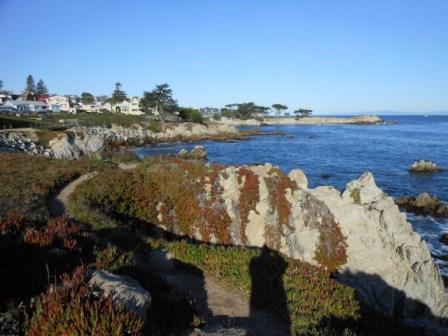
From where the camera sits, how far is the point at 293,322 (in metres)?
8.98

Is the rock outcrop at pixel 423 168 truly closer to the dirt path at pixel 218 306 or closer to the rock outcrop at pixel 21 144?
the dirt path at pixel 218 306

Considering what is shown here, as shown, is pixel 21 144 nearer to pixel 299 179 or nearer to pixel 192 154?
pixel 192 154

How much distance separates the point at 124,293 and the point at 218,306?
4.17 m

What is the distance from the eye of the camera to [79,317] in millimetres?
5047

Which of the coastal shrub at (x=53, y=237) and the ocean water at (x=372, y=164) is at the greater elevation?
the coastal shrub at (x=53, y=237)

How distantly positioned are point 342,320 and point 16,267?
7911 mm

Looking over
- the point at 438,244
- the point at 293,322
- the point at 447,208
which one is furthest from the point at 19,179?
the point at 447,208

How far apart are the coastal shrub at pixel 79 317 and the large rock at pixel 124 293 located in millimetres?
449

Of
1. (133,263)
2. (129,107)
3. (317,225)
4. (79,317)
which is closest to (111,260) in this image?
(133,263)

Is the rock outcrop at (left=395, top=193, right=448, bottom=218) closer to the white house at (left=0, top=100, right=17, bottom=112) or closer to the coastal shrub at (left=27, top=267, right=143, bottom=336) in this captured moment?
the coastal shrub at (left=27, top=267, right=143, bottom=336)

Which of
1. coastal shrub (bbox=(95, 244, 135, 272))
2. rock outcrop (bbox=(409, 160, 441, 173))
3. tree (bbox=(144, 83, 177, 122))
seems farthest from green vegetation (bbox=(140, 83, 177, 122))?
coastal shrub (bbox=(95, 244, 135, 272))

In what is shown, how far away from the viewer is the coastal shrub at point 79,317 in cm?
496

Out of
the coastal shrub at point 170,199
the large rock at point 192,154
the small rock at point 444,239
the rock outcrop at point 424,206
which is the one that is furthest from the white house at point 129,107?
the small rock at point 444,239

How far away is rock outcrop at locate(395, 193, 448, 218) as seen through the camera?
30016 millimetres
